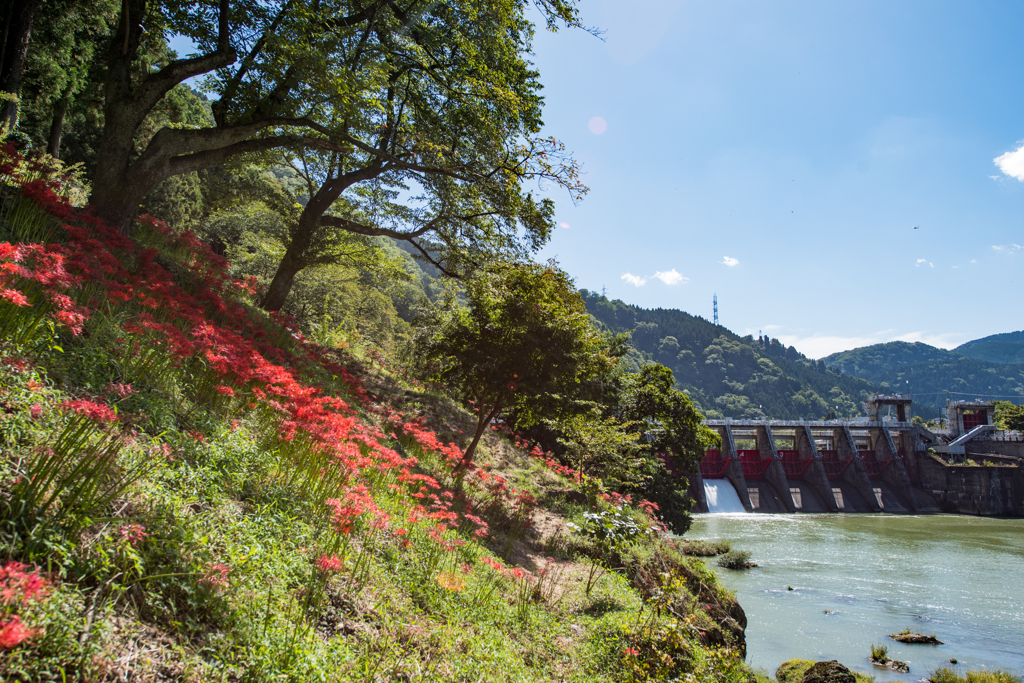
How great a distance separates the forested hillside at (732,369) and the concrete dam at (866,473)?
257 feet

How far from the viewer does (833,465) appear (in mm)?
41125

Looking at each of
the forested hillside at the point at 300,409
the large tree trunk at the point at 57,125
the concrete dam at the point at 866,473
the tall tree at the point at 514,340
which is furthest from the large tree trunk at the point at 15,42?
the concrete dam at the point at 866,473

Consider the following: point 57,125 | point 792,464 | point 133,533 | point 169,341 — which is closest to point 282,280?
point 169,341

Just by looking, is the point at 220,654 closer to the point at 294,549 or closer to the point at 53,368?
the point at 294,549

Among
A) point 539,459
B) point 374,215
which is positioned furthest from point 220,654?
point 539,459

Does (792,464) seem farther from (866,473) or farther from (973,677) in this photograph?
(973,677)

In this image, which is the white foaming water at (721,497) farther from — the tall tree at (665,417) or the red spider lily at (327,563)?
the red spider lily at (327,563)

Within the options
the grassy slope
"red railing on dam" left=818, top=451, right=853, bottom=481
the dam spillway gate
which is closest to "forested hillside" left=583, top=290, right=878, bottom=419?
the dam spillway gate

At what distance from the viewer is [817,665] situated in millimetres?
8664

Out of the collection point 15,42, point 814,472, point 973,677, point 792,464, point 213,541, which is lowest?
point 973,677

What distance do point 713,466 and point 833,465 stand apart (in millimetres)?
11409

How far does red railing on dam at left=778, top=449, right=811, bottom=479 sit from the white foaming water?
5.79m

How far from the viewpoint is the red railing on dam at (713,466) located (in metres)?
38.5

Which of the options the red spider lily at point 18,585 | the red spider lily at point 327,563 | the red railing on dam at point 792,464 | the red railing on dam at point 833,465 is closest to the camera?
the red spider lily at point 18,585
